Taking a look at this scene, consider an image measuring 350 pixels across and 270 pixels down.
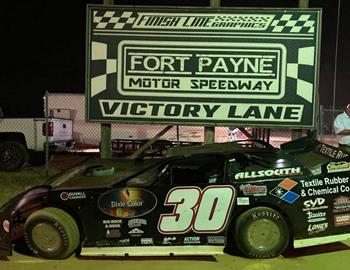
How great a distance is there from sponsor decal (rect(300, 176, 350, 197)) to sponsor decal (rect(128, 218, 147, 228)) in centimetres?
175

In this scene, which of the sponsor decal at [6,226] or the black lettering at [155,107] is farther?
the black lettering at [155,107]

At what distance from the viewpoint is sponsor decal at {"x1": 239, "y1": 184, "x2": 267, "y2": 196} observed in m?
6.26

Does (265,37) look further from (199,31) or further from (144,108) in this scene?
(144,108)

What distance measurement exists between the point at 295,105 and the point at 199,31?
186cm

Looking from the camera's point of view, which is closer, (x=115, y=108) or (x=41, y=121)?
(x=115, y=108)

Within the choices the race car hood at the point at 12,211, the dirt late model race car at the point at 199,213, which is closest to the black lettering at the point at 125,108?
the race car hood at the point at 12,211

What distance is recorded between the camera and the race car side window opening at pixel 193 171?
20.9ft

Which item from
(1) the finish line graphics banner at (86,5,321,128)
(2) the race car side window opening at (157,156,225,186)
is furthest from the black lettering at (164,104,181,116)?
(2) the race car side window opening at (157,156,225,186)

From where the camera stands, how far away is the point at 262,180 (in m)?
6.30

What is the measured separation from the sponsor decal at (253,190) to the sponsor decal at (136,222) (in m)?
1.12

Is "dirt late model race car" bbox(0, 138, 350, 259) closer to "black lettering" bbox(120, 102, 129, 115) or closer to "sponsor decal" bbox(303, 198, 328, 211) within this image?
"sponsor decal" bbox(303, 198, 328, 211)

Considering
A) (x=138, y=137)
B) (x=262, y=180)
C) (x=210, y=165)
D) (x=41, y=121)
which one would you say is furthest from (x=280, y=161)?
(x=138, y=137)

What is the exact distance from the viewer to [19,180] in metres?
12.0

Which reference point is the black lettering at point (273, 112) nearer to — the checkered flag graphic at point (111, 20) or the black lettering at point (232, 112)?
the black lettering at point (232, 112)
